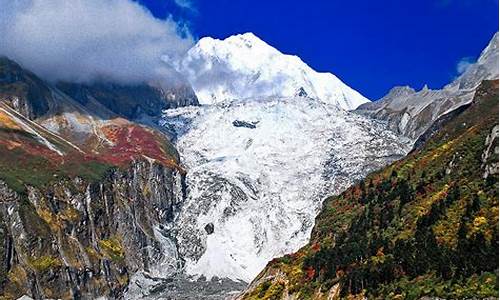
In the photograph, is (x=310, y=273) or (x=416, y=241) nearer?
(x=416, y=241)

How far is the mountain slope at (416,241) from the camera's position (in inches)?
2611

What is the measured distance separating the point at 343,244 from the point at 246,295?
25.2 metres

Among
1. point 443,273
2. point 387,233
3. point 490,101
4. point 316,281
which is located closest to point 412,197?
point 387,233

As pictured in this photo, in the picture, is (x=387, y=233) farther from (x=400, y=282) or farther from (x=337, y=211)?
(x=337, y=211)

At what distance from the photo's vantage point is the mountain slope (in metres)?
66.3

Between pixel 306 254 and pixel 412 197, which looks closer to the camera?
pixel 412 197

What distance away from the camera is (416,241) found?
78.6 meters

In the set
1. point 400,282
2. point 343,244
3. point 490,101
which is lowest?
point 400,282

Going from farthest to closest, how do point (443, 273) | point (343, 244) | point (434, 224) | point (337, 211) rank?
point (337, 211), point (343, 244), point (434, 224), point (443, 273)

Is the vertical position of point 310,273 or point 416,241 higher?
point 416,241

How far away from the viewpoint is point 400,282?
7250 centimetres

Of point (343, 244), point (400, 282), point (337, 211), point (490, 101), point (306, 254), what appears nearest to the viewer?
point (400, 282)

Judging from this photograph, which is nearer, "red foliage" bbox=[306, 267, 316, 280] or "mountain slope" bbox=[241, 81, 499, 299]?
"mountain slope" bbox=[241, 81, 499, 299]

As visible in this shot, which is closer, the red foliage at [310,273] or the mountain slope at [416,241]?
the mountain slope at [416,241]
